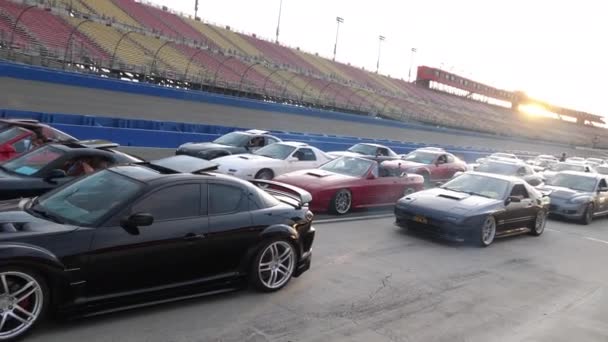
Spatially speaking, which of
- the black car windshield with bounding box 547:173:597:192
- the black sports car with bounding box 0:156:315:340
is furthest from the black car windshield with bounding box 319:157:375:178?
the black car windshield with bounding box 547:173:597:192

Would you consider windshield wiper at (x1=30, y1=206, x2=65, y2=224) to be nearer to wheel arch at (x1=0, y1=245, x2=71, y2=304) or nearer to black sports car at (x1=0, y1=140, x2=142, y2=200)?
wheel arch at (x1=0, y1=245, x2=71, y2=304)

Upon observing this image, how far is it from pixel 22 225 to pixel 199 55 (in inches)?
1653

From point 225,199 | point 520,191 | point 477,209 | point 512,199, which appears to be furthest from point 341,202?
point 225,199

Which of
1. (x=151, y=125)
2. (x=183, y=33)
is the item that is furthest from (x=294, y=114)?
(x=183, y=33)

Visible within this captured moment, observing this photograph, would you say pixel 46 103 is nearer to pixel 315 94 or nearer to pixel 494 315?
pixel 494 315

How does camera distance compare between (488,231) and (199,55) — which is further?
(199,55)

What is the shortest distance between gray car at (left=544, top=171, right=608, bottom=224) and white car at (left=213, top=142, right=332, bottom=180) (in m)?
6.73

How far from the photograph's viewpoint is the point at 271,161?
13.0 m

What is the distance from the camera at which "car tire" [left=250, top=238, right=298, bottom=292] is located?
224 inches

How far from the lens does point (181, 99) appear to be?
26.6m

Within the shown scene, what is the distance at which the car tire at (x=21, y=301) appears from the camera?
398 cm

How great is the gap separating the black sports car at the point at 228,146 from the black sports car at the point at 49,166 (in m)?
6.56

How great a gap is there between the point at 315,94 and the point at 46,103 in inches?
1231

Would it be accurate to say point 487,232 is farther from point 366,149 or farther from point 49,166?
point 366,149
